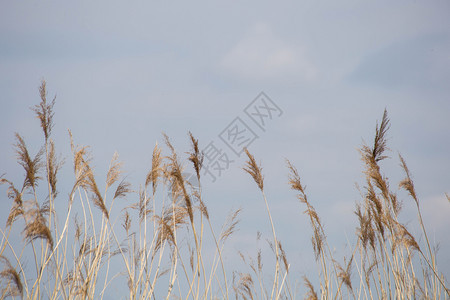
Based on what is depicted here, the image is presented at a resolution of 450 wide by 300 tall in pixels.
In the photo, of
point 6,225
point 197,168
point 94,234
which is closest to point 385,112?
point 197,168

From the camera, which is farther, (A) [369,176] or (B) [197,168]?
(A) [369,176]

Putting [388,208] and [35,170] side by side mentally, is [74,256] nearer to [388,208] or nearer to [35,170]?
[35,170]

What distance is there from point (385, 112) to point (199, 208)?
5.65ft

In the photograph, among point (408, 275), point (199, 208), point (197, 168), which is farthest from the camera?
point (408, 275)

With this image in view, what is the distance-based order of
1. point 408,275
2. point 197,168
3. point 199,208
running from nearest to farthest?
point 197,168 < point 199,208 < point 408,275

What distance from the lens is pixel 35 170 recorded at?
152 inches

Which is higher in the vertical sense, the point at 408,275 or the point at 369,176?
the point at 369,176

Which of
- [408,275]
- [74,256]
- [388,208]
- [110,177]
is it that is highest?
[110,177]

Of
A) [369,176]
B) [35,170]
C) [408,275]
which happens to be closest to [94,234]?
[35,170]

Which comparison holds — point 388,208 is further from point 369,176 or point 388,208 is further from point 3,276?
point 3,276

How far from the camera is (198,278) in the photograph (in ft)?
11.9

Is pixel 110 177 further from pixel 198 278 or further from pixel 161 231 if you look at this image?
pixel 198 278

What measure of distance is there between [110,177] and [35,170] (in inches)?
26.3

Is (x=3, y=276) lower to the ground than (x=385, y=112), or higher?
lower
